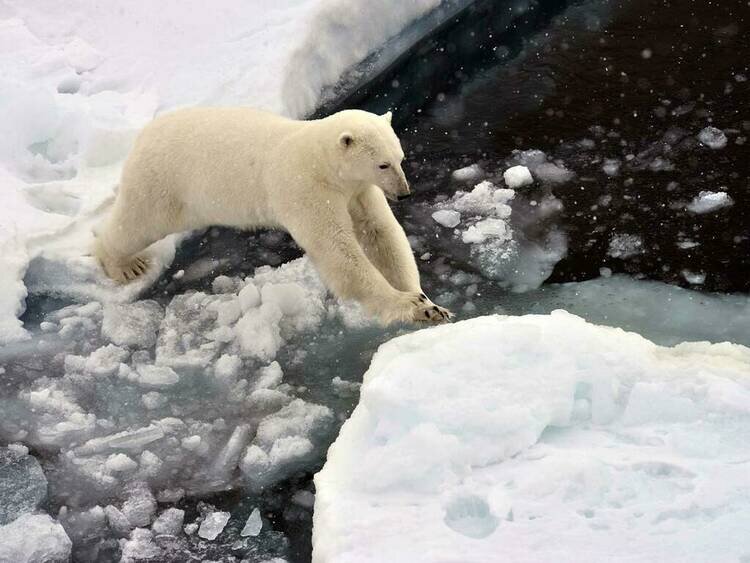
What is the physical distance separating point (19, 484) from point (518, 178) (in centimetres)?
306

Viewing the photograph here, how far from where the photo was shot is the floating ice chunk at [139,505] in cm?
351

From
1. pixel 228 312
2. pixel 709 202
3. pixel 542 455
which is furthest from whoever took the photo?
pixel 709 202

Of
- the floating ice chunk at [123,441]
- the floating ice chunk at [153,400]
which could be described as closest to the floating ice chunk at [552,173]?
the floating ice chunk at [153,400]

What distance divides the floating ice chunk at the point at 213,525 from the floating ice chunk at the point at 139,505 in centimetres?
21

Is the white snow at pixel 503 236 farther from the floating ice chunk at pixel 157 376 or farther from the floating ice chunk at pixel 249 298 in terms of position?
the floating ice chunk at pixel 157 376

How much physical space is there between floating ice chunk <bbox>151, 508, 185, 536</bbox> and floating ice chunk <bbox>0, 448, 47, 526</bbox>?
51 cm

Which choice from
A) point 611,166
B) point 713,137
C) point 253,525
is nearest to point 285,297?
point 253,525

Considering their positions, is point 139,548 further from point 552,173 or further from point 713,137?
point 713,137

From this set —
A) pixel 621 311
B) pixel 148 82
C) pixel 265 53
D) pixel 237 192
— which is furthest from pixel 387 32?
pixel 621 311

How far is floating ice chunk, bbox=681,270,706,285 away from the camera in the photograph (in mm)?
4477

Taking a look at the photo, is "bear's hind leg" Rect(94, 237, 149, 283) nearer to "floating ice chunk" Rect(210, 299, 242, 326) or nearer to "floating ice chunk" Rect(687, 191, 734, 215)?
"floating ice chunk" Rect(210, 299, 242, 326)

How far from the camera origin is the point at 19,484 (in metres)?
3.70

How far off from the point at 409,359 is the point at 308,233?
947mm

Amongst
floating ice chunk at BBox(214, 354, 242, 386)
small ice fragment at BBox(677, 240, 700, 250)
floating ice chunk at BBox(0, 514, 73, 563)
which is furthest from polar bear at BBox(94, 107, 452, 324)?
floating ice chunk at BBox(0, 514, 73, 563)
